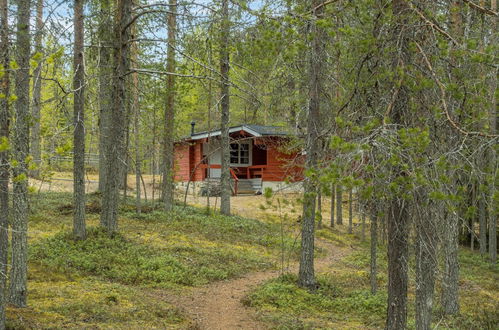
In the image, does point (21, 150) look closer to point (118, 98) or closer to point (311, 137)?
point (118, 98)

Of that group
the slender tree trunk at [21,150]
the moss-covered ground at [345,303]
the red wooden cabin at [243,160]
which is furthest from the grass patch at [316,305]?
the red wooden cabin at [243,160]

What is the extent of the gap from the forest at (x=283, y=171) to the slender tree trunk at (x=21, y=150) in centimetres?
3

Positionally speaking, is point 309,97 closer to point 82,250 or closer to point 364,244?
point 82,250

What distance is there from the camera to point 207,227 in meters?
17.1

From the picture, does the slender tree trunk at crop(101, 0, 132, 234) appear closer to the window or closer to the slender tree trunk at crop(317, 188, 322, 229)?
the slender tree trunk at crop(317, 188, 322, 229)

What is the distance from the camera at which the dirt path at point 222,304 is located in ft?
27.8

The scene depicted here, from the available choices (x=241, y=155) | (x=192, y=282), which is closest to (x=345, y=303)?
Answer: (x=192, y=282)

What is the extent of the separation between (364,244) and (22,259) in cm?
1483

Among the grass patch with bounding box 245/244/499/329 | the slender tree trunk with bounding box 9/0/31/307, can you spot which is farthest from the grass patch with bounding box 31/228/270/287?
the slender tree trunk with bounding box 9/0/31/307

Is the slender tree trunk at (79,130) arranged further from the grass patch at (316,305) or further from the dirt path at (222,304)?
the grass patch at (316,305)

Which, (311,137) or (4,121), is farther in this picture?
(311,137)

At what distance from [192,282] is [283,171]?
132 inches

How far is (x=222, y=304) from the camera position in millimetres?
9719

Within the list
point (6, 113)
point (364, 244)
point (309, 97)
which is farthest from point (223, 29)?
point (364, 244)
